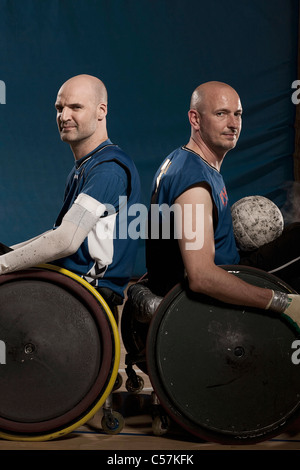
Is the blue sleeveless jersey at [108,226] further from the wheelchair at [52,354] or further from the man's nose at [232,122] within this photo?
→ the man's nose at [232,122]

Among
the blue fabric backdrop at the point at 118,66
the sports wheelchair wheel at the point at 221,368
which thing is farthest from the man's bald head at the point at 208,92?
the blue fabric backdrop at the point at 118,66

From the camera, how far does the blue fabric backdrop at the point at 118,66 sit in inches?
256

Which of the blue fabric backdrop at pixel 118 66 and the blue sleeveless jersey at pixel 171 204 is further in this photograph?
the blue fabric backdrop at pixel 118 66

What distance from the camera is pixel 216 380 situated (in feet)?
7.16

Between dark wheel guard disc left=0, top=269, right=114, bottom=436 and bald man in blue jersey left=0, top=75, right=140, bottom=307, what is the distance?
121 millimetres

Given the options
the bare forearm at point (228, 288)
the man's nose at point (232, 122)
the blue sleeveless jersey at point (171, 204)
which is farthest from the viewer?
the man's nose at point (232, 122)

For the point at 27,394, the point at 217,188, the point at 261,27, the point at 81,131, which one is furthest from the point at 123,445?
the point at 261,27

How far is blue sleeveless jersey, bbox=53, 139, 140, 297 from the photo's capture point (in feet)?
7.60

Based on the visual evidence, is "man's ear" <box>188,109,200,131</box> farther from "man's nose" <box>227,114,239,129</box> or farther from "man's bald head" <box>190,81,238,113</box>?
"man's nose" <box>227,114,239,129</box>

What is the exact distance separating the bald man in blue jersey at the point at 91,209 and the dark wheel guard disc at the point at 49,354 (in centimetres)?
12

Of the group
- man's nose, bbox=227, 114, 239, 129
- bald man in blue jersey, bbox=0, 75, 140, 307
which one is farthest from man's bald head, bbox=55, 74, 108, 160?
man's nose, bbox=227, 114, 239, 129

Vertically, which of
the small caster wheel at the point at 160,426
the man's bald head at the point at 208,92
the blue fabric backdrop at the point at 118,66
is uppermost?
the blue fabric backdrop at the point at 118,66

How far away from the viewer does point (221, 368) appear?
2184 millimetres

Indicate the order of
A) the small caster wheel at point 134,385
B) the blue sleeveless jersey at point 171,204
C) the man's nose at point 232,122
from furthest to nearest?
the small caster wheel at point 134,385 → the man's nose at point 232,122 → the blue sleeveless jersey at point 171,204
